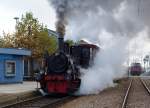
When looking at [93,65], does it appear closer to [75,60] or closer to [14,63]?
[75,60]

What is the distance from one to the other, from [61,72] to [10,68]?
10.3 metres

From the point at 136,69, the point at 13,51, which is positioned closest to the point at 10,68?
the point at 13,51

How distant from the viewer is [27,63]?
1912 inches

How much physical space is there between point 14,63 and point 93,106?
53.0 ft

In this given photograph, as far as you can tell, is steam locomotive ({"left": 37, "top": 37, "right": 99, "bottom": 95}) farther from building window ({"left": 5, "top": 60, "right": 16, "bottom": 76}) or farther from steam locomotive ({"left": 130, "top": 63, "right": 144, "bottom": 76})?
steam locomotive ({"left": 130, "top": 63, "right": 144, "bottom": 76})

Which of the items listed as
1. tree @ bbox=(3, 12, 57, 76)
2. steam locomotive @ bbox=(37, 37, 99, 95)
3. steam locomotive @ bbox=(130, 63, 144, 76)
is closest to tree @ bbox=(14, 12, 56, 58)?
tree @ bbox=(3, 12, 57, 76)

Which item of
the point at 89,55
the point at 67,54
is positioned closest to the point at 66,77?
the point at 67,54

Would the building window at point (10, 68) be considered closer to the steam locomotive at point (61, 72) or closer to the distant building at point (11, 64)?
the distant building at point (11, 64)

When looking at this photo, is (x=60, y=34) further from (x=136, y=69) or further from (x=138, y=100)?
(x=136, y=69)

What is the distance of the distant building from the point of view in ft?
102

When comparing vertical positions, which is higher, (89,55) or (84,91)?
(89,55)

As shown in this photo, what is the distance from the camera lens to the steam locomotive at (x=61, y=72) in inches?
901

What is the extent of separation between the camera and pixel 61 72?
75.9ft

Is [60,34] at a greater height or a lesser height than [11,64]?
→ greater
